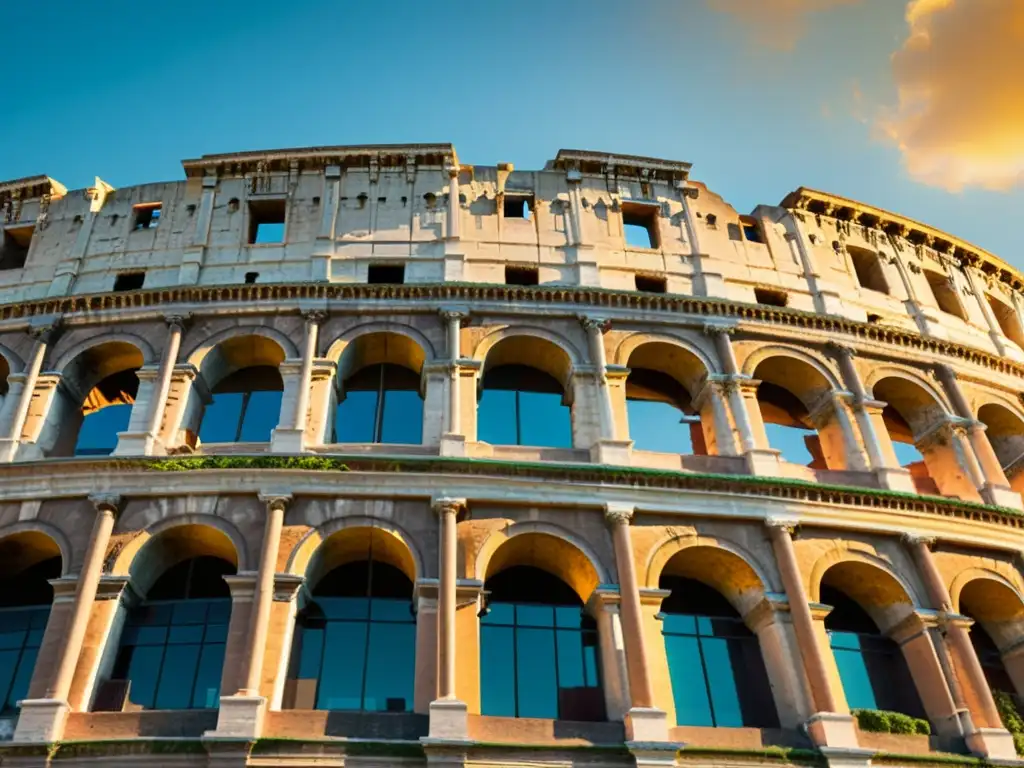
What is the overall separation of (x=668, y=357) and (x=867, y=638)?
8098 mm

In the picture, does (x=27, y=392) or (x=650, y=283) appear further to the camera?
(x=650, y=283)

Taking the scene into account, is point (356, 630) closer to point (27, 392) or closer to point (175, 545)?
point (175, 545)

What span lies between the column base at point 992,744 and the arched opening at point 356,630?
10.8 m

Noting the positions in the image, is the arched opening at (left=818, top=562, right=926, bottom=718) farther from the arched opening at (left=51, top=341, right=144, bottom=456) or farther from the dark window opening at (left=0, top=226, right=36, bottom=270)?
the dark window opening at (left=0, top=226, right=36, bottom=270)

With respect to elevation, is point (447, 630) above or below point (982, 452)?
below

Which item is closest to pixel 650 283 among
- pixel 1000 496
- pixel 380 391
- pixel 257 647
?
pixel 380 391

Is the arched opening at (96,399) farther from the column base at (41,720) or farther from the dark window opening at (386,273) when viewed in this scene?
the column base at (41,720)

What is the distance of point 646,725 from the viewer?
1527 centimetres

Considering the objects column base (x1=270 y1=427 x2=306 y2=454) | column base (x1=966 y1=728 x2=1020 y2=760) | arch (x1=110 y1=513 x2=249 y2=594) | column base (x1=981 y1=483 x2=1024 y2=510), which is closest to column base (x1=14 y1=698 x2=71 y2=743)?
arch (x1=110 y1=513 x2=249 y2=594)

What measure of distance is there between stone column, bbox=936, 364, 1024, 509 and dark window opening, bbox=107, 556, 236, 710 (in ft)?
59.5

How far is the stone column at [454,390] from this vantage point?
62.2 ft

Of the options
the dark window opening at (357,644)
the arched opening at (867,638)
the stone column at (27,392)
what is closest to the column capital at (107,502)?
the stone column at (27,392)

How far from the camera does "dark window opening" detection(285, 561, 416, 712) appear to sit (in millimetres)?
16422

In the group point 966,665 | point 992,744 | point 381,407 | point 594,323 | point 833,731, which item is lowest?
point 992,744
